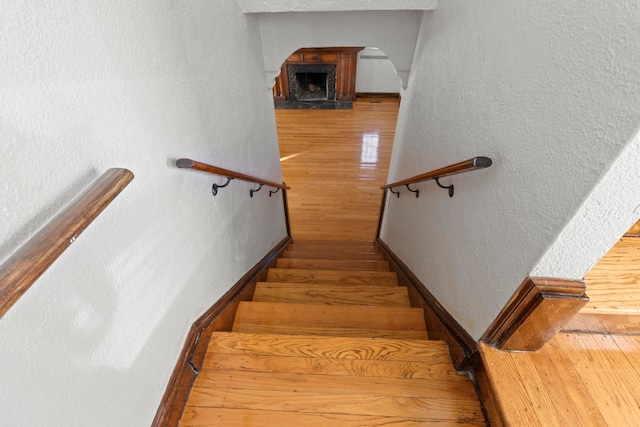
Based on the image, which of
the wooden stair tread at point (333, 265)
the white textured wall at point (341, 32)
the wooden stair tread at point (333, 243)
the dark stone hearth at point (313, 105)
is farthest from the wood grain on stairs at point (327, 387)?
the dark stone hearth at point (313, 105)

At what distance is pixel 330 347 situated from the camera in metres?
1.26

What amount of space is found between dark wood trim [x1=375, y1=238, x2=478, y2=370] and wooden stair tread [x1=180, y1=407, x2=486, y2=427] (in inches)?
8.5

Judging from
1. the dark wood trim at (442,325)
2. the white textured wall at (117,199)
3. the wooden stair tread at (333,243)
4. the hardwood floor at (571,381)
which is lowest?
the wooden stair tread at (333,243)

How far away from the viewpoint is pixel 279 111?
7578mm

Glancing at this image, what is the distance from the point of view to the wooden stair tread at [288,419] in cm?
103

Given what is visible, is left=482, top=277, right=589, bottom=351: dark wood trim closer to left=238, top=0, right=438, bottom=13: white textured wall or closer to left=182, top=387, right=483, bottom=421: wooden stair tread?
left=182, top=387, right=483, bottom=421: wooden stair tread

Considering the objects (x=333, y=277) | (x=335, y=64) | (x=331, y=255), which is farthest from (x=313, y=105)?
(x=333, y=277)

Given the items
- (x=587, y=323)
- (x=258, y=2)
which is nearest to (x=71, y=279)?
(x=587, y=323)

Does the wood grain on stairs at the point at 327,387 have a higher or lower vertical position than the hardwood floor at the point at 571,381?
lower

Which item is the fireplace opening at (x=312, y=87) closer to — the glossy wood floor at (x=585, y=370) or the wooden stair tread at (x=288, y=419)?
the glossy wood floor at (x=585, y=370)

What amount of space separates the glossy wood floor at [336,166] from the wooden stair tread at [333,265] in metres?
1.02

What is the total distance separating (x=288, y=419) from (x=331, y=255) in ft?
7.08

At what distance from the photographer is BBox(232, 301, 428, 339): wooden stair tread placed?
5.03 ft

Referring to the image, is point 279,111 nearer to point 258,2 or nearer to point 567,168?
point 258,2
